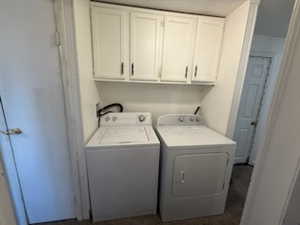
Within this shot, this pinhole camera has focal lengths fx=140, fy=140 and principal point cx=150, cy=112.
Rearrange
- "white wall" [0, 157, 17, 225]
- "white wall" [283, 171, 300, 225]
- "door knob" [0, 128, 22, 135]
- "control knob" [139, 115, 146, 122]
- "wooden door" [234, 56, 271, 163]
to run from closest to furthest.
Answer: "white wall" [283, 171, 300, 225] → "white wall" [0, 157, 17, 225] → "door knob" [0, 128, 22, 135] → "control knob" [139, 115, 146, 122] → "wooden door" [234, 56, 271, 163]

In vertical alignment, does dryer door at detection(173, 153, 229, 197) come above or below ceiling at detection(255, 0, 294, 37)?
below

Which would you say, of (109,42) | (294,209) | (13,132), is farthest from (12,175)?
(294,209)

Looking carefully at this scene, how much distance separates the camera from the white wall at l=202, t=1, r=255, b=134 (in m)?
1.52

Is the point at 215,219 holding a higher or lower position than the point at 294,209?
lower

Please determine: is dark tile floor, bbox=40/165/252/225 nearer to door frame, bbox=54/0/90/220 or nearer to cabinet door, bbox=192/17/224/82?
door frame, bbox=54/0/90/220

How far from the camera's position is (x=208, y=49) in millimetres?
1823

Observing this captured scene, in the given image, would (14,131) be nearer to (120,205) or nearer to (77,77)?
(77,77)

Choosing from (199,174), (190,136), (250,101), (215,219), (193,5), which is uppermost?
(193,5)

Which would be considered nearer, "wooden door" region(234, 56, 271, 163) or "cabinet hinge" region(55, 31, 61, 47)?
"cabinet hinge" region(55, 31, 61, 47)

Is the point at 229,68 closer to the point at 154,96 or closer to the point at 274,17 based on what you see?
the point at 274,17

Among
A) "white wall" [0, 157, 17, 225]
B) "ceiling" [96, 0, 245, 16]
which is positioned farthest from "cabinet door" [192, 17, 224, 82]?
"white wall" [0, 157, 17, 225]

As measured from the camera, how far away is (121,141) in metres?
1.51

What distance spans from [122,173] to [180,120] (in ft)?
3.71

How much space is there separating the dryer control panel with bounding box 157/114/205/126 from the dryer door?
700mm
